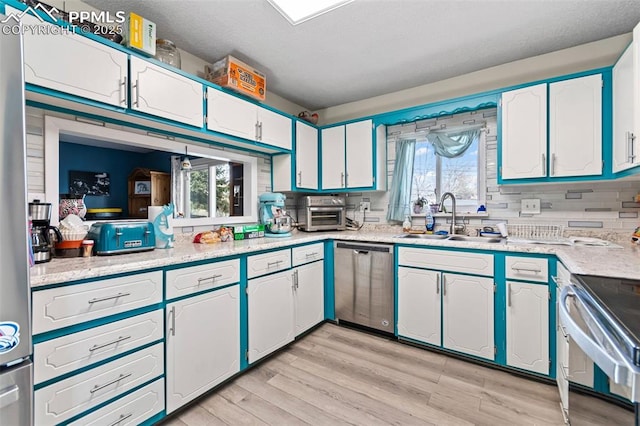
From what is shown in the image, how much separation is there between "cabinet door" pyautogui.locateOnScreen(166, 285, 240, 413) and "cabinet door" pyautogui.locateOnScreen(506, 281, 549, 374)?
1.90m

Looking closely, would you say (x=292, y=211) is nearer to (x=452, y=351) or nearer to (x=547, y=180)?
(x=452, y=351)

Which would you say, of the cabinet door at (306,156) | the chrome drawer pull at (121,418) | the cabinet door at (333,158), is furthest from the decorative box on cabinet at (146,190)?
the cabinet door at (333,158)

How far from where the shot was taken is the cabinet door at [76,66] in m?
1.30

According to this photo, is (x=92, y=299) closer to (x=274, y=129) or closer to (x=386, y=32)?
(x=274, y=129)

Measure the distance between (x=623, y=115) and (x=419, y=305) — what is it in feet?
6.02

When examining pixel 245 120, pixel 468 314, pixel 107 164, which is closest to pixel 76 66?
pixel 107 164

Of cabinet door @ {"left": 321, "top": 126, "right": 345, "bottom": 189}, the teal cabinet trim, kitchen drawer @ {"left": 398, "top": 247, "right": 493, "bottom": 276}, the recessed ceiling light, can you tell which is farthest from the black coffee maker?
cabinet door @ {"left": 321, "top": 126, "right": 345, "bottom": 189}

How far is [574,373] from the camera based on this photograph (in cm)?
117

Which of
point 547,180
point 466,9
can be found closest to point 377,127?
point 466,9

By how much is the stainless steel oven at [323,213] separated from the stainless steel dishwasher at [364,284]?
0.42 meters

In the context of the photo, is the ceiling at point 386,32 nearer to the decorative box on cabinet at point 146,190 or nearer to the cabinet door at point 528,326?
the decorative box on cabinet at point 146,190

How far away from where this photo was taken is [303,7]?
5.65 feet

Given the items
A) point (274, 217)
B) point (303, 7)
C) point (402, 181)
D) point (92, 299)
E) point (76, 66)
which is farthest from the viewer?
point (402, 181)

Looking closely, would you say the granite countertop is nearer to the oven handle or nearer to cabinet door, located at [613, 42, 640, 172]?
the oven handle
